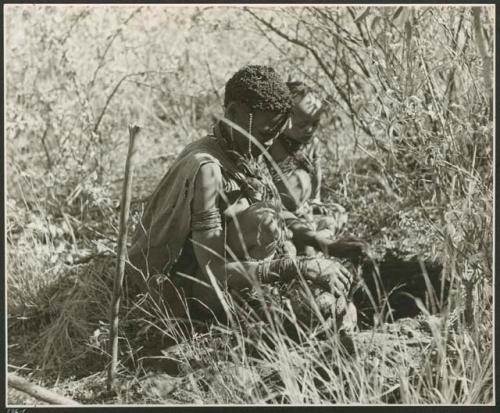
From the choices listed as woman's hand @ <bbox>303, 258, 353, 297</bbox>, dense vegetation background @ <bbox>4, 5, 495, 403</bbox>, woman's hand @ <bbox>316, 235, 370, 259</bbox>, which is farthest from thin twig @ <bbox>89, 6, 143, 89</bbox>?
woman's hand @ <bbox>303, 258, 353, 297</bbox>

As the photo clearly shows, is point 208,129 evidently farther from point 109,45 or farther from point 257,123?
point 257,123

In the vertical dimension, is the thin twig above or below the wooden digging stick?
above

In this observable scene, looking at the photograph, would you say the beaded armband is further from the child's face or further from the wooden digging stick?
the child's face

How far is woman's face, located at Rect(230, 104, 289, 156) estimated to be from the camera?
3574 mm

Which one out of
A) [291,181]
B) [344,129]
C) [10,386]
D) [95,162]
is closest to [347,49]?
[344,129]

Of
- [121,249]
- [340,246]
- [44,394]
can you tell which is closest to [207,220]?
[121,249]

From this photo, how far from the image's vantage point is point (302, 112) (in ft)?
13.9

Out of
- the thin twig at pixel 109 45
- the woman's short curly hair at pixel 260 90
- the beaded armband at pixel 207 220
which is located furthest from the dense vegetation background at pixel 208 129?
the beaded armband at pixel 207 220

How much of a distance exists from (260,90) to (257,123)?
143mm

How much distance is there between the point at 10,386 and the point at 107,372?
0.42 m

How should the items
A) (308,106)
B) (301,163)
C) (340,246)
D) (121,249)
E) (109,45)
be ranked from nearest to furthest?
1. (121,249)
2. (340,246)
3. (308,106)
4. (301,163)
5. (109,45)

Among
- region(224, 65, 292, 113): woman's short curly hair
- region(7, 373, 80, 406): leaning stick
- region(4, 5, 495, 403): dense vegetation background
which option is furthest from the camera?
region(4, 5, 495, 403): dense vegetation background

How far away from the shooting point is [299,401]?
352cm

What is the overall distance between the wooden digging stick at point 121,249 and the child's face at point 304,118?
104cm
